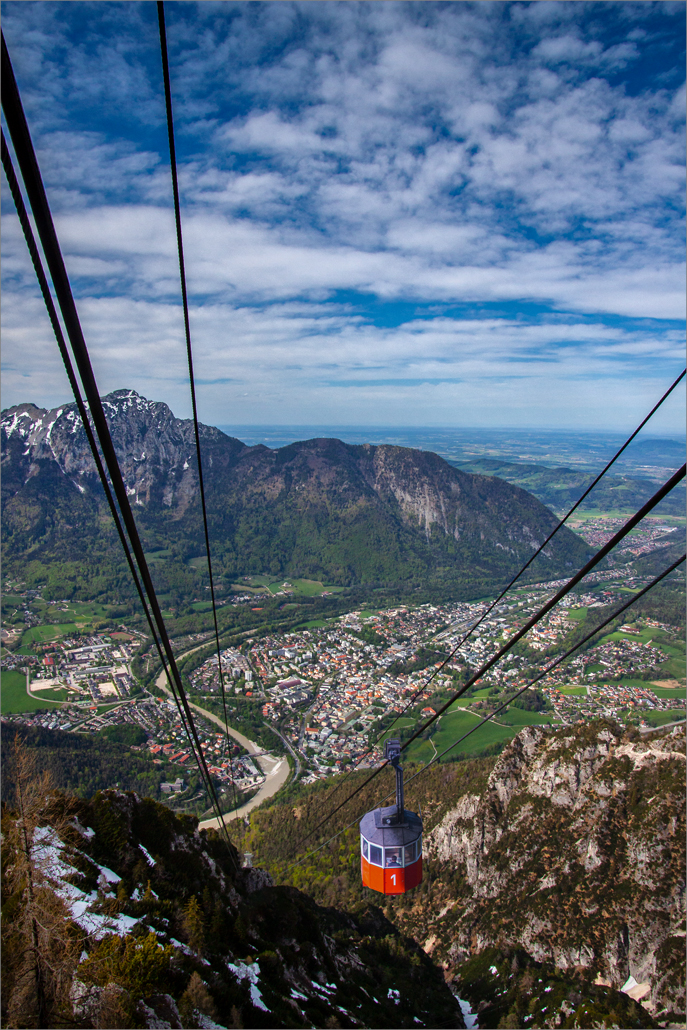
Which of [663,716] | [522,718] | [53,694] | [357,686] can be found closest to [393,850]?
[522,718]

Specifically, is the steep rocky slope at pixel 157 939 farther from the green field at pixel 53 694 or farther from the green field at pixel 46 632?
the green field at pixel 46 632

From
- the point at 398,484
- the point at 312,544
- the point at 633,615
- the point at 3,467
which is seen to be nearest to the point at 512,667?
the point at 633,615

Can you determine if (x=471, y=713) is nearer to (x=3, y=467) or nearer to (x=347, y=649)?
(x=347, y=649)

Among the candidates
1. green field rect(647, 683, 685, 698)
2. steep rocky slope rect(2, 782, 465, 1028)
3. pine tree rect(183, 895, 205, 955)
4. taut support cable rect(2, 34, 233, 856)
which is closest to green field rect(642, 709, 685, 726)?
green field rect(647, 683, 685, 698)

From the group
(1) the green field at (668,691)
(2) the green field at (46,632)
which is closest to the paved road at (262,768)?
(2) the green field at (46,632)

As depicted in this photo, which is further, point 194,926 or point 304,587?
point 304,587

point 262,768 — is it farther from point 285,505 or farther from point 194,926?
point 285,505

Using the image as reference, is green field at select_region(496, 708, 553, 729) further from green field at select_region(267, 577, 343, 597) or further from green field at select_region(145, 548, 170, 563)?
green field at select_region(145, 548, 170, 563)
